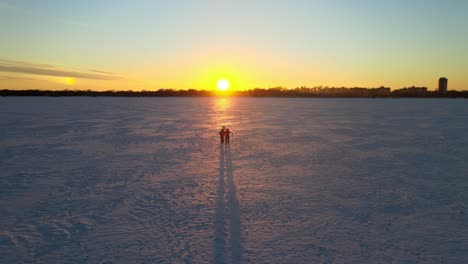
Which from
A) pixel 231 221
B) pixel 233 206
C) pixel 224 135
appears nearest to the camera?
pixel 231 221

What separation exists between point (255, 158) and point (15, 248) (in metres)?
7.81

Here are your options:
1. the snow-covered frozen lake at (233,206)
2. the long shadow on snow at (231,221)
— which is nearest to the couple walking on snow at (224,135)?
the snow-covered frozen lake at (233,206)

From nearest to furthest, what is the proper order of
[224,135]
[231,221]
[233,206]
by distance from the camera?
[231,221] → [233,206] → [224,135]

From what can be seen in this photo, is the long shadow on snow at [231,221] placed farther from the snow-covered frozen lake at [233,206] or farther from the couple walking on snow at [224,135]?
the couple walking on snow at [224,135]

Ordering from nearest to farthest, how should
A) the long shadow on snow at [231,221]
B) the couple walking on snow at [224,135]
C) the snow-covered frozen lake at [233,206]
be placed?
the long shadow on snow at [231,221] → the snow-covered frozen lake at [233,206] → the couple walking on snow at [224,135]

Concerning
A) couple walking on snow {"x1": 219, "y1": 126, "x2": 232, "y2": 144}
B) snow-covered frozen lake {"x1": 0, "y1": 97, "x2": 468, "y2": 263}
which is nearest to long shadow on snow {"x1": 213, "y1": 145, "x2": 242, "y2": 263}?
snow-covered frozen lake {"x1": 0, "y1": 97, "x2": 468, "y2": 263}

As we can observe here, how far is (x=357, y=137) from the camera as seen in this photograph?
17.0m

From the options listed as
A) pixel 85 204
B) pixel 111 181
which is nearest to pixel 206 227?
pixel 85 204

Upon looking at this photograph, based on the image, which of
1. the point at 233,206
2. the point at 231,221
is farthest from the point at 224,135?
the point at 231,221

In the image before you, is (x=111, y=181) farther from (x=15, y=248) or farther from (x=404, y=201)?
(x=404, y=201)

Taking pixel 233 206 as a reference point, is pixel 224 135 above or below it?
above

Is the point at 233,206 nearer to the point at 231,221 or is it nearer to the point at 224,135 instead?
the point at 231,221

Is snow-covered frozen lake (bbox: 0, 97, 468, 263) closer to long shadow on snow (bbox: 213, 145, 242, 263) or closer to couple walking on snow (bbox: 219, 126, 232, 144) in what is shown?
long shadow on snow (bbox: 213, 145, 242, 263)

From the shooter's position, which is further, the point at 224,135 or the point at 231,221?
the point at 224,135
